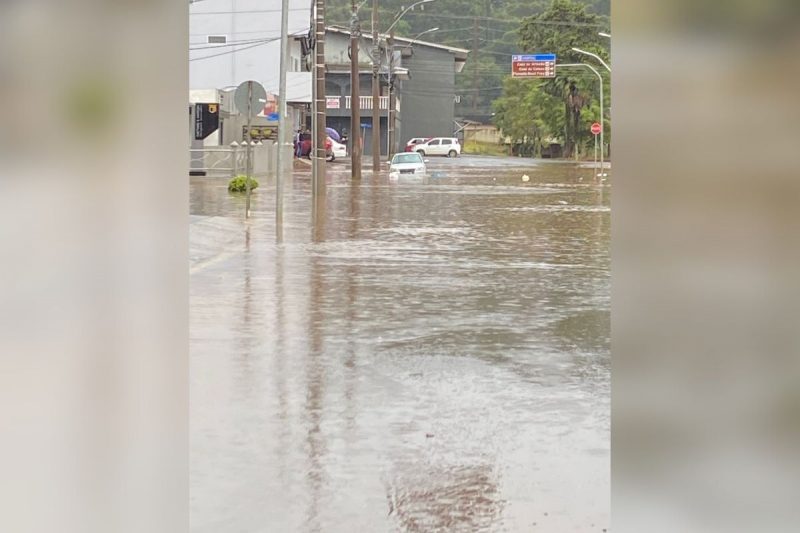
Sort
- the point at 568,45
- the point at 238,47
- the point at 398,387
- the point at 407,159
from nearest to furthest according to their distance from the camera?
the point at 398,387 → the point at 407,159 → the point at 238,47 → the point at 568,45

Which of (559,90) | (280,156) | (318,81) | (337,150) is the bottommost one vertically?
(337,150)

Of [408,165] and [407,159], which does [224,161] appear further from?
[407,159]

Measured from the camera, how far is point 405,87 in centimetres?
8312

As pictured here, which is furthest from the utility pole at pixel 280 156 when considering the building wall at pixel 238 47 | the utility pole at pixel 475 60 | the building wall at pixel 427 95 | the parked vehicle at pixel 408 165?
the utility pole at pixel 475 60

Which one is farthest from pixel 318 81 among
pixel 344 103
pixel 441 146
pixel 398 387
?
pixel 441 146

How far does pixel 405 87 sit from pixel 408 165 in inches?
1520

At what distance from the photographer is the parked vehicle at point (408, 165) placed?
4500cm

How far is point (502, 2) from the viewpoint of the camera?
11338 centimetres

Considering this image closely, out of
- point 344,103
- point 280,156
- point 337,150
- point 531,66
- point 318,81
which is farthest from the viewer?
point 344,103

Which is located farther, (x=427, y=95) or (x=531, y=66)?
(x=427, y=95)
